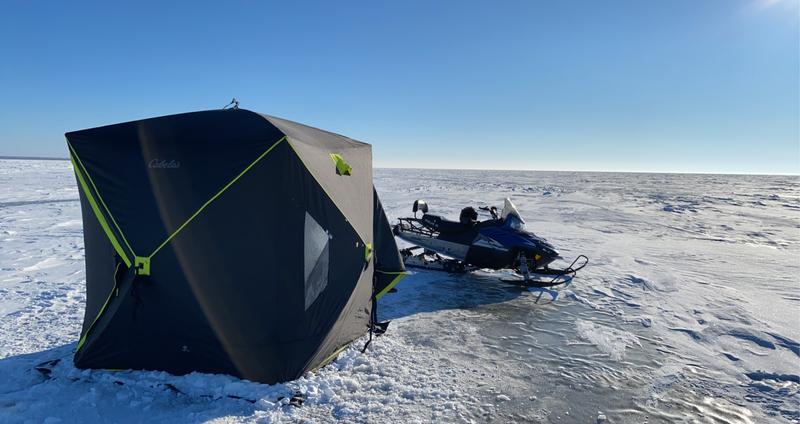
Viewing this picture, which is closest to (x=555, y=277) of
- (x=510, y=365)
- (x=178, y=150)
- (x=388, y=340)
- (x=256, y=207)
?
(x=510, y=365)

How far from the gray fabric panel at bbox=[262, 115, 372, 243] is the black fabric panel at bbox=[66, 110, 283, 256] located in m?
0.39

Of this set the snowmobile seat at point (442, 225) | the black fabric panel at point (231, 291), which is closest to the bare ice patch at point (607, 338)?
the snowmobile seat at point (442, 225)

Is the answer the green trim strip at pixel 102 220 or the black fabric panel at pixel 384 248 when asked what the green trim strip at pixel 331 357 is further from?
the green trim strip at pixel 102 220

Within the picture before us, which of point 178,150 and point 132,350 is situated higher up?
point 178,150

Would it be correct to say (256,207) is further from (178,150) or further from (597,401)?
(597,401)

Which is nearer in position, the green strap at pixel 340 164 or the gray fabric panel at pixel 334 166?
the gray fabric panel at pixel 334 166

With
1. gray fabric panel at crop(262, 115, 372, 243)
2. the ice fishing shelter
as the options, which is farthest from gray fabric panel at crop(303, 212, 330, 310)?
gray fabric panel at crop(262, 115, 372, 243)

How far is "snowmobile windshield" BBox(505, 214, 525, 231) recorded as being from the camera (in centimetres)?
842

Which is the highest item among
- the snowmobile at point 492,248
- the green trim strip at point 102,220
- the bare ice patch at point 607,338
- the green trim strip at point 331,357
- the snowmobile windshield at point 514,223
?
the green trim strip at point 102,220

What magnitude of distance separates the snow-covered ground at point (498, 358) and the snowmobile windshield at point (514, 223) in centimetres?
122

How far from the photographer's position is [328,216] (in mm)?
4742

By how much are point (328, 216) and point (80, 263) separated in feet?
22.4

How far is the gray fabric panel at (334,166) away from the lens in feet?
14.8

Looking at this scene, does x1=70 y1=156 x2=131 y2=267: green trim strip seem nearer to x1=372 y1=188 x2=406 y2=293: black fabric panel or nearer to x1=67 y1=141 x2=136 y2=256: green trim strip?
x1=67 y1=141 x2=136 y2=256: green trim strip
